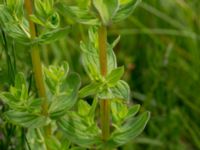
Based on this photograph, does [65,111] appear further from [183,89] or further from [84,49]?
[183,89]

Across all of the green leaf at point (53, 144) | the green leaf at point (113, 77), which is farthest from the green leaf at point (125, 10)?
the green leaf at point (53, 144)

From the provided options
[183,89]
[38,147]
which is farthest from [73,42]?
[38,147]

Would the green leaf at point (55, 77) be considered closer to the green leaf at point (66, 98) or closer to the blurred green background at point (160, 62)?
the green leaf at point (66, 98)

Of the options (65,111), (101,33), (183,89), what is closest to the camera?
(101,33)

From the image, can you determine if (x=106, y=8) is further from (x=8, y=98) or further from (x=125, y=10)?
(x=8, y=98)

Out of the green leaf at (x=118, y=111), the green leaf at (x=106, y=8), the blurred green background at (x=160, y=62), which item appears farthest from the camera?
the blurred green background at (x=160, y=62)

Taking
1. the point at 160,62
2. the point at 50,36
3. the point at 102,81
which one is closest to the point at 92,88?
the point at 102,81

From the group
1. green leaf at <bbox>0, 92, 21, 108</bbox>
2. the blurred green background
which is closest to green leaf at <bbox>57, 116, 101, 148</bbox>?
green leaf at <bbox>0, 92, 21, 108</bbox>
